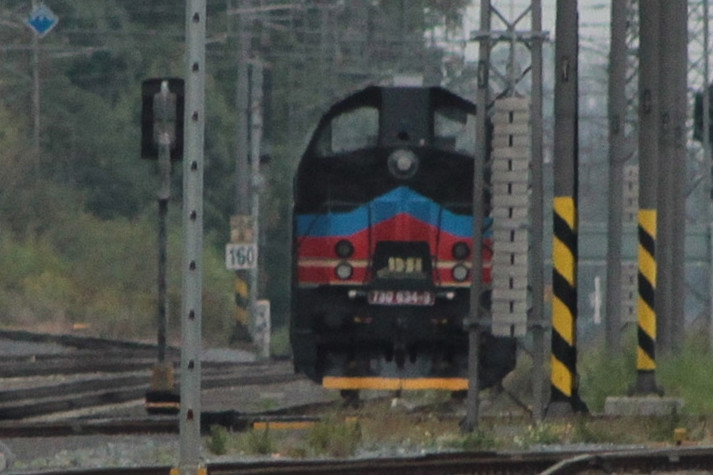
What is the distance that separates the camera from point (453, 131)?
Answer: 21.9m

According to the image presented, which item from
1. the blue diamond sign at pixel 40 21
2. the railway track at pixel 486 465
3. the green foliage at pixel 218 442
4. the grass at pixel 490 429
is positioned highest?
the blue diamond sign at pixel 40 21

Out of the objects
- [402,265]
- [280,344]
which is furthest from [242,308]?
[402,265]

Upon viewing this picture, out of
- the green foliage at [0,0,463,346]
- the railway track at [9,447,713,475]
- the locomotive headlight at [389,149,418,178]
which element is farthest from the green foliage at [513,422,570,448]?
the green foliage at [0,0,463,346]

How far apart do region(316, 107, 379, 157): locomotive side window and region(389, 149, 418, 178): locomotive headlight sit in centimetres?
32

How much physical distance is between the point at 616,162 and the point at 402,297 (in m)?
9.47

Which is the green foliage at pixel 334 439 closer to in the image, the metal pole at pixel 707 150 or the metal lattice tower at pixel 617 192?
the metal lattice tower at pixel 617 192

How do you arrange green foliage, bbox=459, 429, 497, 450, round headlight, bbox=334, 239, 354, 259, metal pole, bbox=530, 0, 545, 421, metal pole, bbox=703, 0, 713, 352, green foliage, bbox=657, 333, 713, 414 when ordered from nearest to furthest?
green foliage, bbox=459, 429, 497, 450
metal pole, bbox=530, 0, 545, 421
round headlight, bbox=334, 239, 354, 259
green foliage, bbox=657, 333, 713, 414
metal pole, bbox=703, 0, 713, 352

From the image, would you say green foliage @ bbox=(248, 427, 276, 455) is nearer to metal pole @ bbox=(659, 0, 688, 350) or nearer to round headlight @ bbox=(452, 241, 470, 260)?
round headlight @ bbox=(452, 241, 470, 260)

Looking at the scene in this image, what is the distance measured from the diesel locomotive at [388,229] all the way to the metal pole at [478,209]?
183 cm

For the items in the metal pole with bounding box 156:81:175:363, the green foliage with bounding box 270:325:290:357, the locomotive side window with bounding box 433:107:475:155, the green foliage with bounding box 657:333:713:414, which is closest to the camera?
the metal pole with bounding box 156:81:175:363

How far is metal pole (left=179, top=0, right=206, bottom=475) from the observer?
10883mm

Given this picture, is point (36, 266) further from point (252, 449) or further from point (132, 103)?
point (252, 449)

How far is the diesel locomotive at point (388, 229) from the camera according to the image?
2119 centimetres

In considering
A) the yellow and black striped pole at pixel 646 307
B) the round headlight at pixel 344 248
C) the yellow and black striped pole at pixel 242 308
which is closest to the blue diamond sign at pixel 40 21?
the yellow and black striped pole at pixel 242 308
